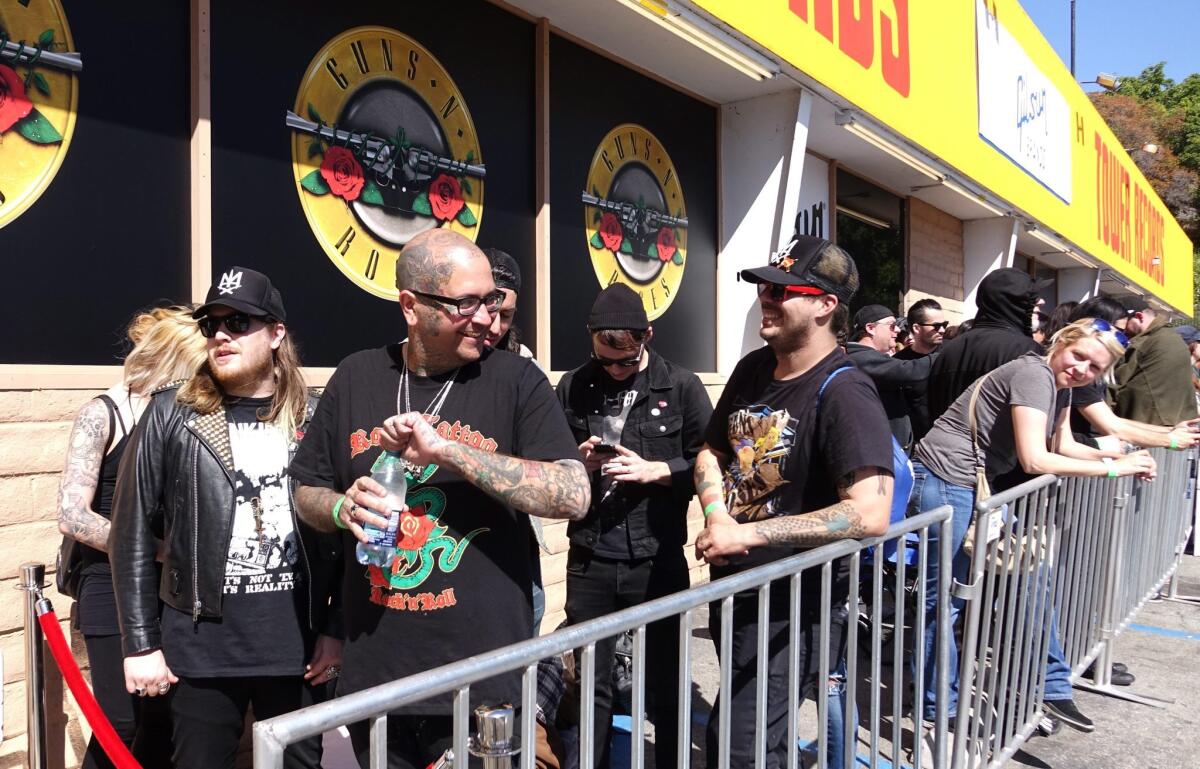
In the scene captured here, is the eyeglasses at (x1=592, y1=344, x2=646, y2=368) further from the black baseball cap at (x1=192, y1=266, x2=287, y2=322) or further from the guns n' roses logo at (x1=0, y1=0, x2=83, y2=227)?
the guns n' roses logo at (x1=0, y1=0, x2=83, y2=227)

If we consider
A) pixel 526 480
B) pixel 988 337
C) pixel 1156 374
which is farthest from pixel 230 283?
pixel 1156 374

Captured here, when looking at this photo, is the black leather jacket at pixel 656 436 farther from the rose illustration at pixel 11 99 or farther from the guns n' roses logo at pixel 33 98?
the rose illustration at pixel 11 99

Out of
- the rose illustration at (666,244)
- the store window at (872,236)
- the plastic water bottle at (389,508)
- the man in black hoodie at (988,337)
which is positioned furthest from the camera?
the store window at (872,236)

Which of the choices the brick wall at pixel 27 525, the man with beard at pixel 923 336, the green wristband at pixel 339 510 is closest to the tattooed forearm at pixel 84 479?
the brick wall at pixel 27 525

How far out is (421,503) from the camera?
7.11 ft

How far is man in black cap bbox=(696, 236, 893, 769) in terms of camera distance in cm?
→ 243

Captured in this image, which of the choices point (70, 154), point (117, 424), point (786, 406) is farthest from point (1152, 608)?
point (70, 154)

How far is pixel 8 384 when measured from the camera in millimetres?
2957

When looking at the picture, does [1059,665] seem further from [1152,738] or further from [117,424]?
[117,424]

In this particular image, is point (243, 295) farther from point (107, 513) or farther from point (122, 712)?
point (122, 712)

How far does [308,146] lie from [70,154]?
1.04m

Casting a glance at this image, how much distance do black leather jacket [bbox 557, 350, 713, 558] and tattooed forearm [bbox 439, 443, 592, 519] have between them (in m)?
1.09

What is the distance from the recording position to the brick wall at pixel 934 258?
31.5ft

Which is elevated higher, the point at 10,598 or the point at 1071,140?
the point at 1071,140
